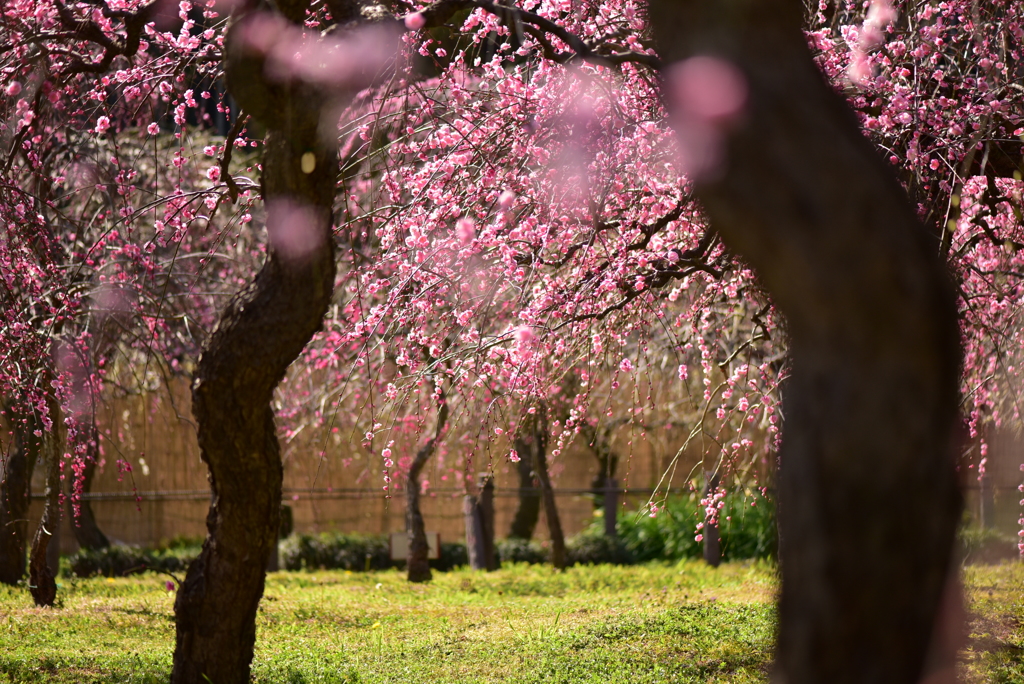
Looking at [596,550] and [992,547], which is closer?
[992,547]

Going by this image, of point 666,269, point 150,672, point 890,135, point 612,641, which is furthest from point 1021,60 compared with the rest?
point 150,672

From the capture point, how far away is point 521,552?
12164 mm

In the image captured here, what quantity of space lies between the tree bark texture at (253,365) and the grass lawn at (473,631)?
1.19 metres

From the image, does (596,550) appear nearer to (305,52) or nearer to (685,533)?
(685,533)

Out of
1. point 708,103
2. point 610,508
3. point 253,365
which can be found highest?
point 708,103

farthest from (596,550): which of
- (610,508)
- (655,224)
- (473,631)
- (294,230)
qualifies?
(294,230)

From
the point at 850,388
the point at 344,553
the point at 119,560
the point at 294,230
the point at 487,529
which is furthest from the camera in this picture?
the point at 344,553

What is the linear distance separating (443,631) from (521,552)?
5.28 metres

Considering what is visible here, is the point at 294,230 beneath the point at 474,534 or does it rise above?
above

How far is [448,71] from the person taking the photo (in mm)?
5332

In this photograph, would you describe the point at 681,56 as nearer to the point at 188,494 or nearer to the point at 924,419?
the point at 924,419

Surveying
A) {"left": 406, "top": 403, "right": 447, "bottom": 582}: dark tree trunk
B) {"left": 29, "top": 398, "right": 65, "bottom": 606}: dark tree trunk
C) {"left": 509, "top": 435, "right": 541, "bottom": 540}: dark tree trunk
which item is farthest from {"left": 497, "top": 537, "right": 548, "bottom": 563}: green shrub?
{"left": 29, "top": 398, "right": 65, "bottom": 606}: dark tree trunk

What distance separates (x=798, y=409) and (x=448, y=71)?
384 centimetres

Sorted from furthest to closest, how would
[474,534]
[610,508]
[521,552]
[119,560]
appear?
[610,508], [521,552], [474,534], [119,560]
